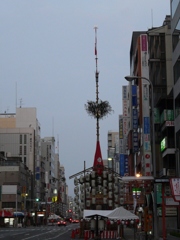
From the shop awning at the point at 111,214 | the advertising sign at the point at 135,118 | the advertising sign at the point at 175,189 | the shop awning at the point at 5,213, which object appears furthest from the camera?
the shop awning at the point at 5,213

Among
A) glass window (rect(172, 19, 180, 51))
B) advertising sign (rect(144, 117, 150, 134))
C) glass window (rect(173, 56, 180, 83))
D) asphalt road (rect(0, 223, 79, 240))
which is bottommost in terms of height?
asphalt road (rect(0, 223, 79, 240))

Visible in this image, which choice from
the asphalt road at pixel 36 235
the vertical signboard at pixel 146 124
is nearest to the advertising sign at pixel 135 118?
the vertical signboard at pixel 146 124

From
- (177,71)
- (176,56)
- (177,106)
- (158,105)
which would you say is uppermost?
(176,56)

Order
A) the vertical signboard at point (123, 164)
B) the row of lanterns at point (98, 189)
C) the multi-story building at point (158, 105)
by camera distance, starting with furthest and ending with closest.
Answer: the vertical signboard at point (123, 164)
the multi-story building at point (158, 105)
the row of lanterns at point (98, 189)

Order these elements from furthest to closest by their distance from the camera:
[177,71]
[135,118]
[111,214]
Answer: [135,118] → [177,71] → [111,214]

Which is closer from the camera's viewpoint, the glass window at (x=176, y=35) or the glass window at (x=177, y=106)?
the glass window at (x=176, y=35)

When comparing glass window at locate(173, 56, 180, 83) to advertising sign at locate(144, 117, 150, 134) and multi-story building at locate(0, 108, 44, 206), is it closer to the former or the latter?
advertising sign at locate(144, 117, 150, 134)

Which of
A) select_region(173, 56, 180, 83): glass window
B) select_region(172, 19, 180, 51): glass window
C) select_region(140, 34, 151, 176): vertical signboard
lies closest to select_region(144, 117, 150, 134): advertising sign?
select_region(140, 34, 151, 176): vertical signboard

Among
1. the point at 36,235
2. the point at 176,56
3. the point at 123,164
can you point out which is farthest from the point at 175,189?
the point at 123,164

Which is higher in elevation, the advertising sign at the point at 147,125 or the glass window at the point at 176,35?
the glass window at the point at 176,35

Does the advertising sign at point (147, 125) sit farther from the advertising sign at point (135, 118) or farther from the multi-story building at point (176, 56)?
the multi-story building at point (176, 56)

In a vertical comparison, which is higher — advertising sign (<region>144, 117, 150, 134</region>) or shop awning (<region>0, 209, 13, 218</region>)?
advertising sign (<region>144, 117, 150, 134</region>)

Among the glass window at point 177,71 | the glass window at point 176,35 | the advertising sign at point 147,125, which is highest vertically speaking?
the glass window at point 176,35

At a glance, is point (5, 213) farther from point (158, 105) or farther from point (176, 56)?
point (176, 56)
